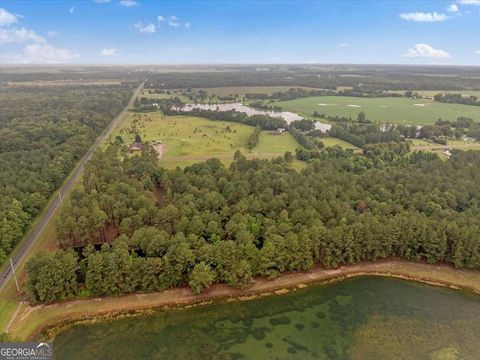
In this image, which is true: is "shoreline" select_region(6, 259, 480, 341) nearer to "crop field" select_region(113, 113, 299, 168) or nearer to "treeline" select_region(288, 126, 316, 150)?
"crop field" select_region(113, 113, 299, 168)

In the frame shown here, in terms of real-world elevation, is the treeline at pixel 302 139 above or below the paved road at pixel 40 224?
above

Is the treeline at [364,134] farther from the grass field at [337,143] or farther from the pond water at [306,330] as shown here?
the pond water at [306,330]

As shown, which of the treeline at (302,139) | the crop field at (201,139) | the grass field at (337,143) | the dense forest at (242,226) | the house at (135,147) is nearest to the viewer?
the dense forest at (242,226)

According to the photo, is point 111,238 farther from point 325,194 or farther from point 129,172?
point 325,194

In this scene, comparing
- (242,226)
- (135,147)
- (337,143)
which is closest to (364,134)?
(337,143)

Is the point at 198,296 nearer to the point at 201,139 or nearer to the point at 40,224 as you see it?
the point at 40,224

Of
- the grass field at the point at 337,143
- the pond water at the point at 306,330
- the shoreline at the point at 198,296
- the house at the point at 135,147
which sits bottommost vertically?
the pond water at the point at 306,330

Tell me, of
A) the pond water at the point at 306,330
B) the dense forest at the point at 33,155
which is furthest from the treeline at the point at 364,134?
the dense forest at the point at 33,155

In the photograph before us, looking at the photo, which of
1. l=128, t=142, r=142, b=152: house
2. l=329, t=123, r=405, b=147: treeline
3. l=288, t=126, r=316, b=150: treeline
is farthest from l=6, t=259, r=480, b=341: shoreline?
l=329, t=123, r=405, b=147: treeline
